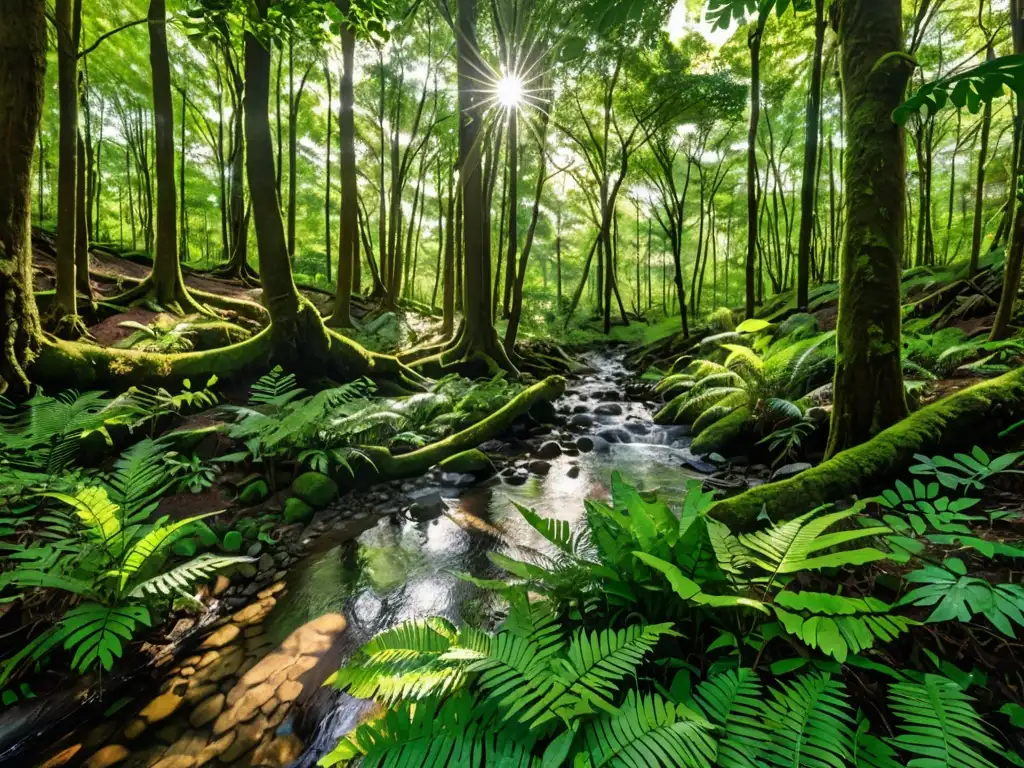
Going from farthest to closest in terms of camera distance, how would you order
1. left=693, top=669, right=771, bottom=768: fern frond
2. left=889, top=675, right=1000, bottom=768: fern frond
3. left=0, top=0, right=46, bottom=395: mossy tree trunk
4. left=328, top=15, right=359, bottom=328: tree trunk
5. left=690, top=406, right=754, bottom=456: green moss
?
left=328, top=15, right=359, bottom=328: tree trunk < left=690, top=406, right=754, bottom=456: green moss < left=0, top=0, right=46, bottom=395: mossy tree trunk < left=693, top=669, right=771, bottom=768: fern frond < left=889, top=675, right=1000, bottom=768: fern frond

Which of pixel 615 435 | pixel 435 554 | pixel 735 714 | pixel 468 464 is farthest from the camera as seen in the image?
pixel 615 435

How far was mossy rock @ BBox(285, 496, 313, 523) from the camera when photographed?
14.6ft

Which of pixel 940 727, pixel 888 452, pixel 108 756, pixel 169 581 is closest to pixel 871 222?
pixel 888 452

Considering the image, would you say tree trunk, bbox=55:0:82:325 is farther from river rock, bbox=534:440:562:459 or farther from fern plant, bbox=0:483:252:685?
river rock, bbox=534:440:562:459

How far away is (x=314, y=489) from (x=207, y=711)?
2.53 meters

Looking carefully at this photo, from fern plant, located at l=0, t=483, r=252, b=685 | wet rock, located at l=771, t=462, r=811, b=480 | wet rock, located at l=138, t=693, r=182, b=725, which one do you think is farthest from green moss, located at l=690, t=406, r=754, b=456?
wet rock, located at l=138, t=693, r=182, b=725

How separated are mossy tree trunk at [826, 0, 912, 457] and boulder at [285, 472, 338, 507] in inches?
203

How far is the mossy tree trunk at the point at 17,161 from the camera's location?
158 inches

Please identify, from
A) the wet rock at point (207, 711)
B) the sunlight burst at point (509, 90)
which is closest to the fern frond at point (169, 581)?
the wet rock at point (207, 711)

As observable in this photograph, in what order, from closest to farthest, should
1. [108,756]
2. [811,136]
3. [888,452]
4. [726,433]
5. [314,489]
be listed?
1. [108,756]
2. [888,452]
3. [314,489]
4. [726,433]
5. [811,136]

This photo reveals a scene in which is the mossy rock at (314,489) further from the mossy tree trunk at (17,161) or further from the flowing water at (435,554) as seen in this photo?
the mossy tree trunk at (17,161)

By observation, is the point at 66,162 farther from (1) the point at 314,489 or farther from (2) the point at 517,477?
(2) the point at 517,477

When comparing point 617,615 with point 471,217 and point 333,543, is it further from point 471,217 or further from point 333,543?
point 471,217

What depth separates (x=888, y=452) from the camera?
3.36 m
